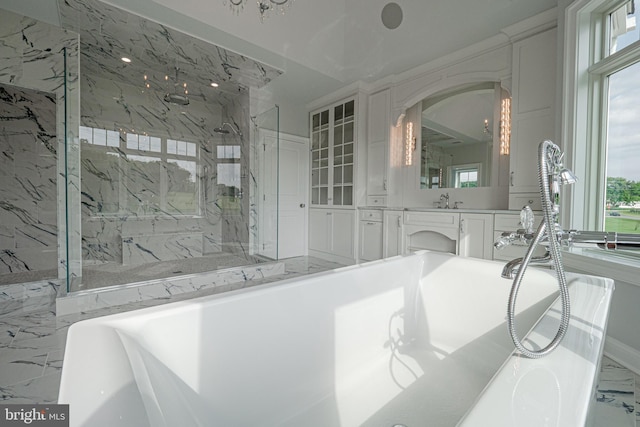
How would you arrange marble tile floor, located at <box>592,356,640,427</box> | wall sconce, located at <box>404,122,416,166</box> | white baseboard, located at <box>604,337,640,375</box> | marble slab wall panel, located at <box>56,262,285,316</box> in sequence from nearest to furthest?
marble tile floor, located at <box>592,356,640,427</box>
white baseboard, located at <box>604,337,640,375</box>
marble slab wall panel, located at <box>56,262,285,316</box>
wall sconce, located at <box>404,122,416,166</box>

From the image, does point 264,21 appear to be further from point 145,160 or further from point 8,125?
point 8,125

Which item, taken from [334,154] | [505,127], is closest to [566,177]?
[505,127]

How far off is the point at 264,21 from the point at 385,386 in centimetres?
353

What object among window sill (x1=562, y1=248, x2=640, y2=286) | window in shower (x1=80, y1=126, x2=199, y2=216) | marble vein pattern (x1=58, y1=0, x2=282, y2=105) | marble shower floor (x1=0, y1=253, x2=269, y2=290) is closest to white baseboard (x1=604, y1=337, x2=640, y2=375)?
window sill (x1=562, y1=248, x2=640, y2=286)

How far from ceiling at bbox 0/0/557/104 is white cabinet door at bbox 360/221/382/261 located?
201 centimetres

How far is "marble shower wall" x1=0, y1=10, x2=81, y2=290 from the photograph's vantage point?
2648 millimetres

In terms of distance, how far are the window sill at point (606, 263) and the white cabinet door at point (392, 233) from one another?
5.18 ft

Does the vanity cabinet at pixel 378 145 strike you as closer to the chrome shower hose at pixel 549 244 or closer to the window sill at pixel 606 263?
the window sill at pixel 606 263

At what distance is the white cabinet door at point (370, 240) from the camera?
12.2 feet

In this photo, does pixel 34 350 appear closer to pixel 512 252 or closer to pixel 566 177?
pixel 566 177

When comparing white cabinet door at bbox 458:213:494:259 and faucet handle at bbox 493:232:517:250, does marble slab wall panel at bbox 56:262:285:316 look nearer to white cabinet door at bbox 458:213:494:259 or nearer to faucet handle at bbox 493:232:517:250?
white cabinet door at bbox 458:213:494:259

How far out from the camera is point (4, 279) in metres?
2.88

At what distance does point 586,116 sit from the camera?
206 cm

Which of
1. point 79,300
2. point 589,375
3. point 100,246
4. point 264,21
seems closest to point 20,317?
point 79,300
